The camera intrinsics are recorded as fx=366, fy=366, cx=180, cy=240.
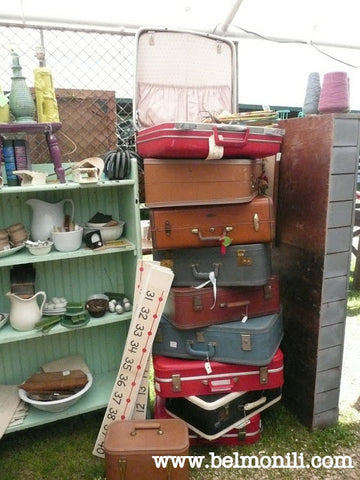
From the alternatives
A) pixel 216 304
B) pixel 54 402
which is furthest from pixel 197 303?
pixel 54 402

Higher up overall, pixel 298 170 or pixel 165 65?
pixel 165 65

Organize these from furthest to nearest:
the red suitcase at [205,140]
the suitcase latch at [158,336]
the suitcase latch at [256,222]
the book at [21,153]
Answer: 1. the suitcase latch at [158,336]
2. the suitcase latch at [256,222]
3. the book at [21,153]
4. the red suitcase at [205,140]

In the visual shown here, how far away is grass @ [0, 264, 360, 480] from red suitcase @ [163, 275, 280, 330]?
81cm

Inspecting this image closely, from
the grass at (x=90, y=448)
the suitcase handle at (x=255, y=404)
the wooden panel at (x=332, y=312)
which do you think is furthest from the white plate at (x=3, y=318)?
the wooden panel at (x=332, y=312)

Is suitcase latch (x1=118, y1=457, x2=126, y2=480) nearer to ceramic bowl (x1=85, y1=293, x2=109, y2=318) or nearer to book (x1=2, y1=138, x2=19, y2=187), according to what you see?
ceramic bowl (x1=85, y1=293, x2=109, y2=318)

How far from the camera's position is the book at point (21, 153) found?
200 centimetres

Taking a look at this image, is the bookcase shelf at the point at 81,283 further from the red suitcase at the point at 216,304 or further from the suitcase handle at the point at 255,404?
the suitcase handle at the point at 255,404

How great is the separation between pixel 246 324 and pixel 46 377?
1332mm


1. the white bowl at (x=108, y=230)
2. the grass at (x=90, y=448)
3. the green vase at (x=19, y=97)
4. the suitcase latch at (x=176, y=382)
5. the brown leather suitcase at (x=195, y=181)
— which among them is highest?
the green vase at (x=19, y=97)

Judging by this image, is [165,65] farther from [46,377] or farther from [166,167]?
[46,377]

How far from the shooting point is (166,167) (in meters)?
1.99

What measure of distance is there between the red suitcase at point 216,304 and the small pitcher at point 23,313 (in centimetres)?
78

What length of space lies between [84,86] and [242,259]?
1.57 m

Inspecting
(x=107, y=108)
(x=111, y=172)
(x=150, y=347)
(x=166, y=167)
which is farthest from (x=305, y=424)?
(x=107, y=108)
